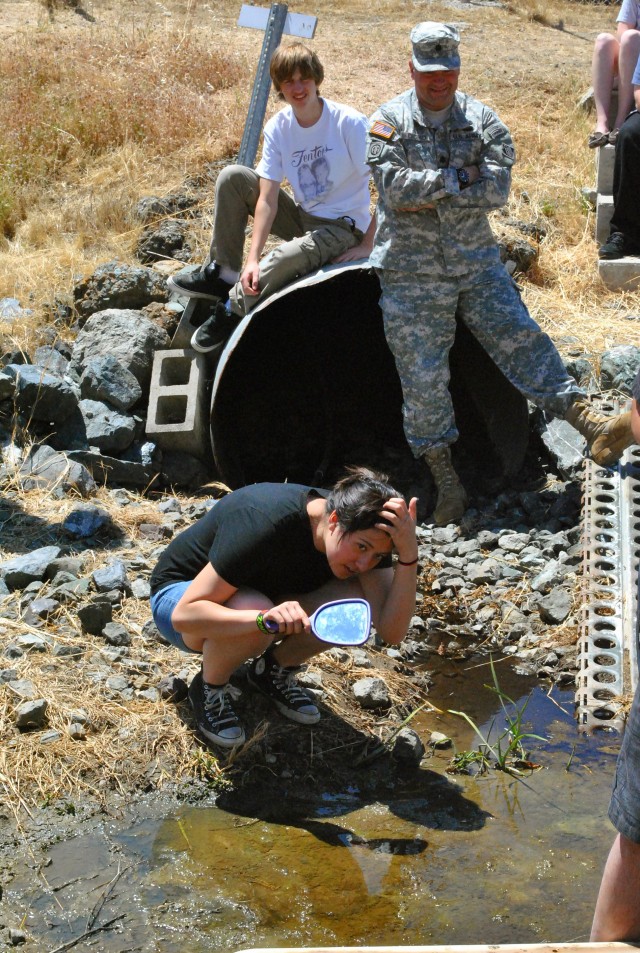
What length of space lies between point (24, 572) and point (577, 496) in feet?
9.59

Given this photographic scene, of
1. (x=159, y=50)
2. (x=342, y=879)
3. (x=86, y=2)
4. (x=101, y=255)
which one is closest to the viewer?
(x=342, y=879)

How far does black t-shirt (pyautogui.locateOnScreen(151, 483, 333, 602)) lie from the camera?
12.5 ft

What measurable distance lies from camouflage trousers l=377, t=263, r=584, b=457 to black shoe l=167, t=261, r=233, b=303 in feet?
4.30

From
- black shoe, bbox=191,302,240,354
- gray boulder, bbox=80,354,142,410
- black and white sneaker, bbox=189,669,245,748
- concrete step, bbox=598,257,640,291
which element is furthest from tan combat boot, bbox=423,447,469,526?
concrete step, bbox=598,257,640,291

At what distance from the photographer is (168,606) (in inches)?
160

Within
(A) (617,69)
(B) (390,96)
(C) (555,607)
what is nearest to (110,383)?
(C) (555,607)

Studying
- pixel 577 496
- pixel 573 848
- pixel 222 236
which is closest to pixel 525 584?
pixel 577 496

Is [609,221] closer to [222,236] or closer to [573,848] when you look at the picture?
[222,236]

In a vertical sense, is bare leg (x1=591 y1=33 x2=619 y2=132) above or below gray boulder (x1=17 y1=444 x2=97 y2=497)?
above

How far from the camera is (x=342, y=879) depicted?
141 inches

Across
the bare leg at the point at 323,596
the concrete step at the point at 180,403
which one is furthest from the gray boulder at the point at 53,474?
the bare leg at the point at 323,596

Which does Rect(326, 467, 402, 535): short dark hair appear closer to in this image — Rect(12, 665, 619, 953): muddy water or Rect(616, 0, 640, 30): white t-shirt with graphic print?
Rect(12, 665, 619, 953): muddy water

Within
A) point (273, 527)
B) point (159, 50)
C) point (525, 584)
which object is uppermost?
Answer: point (159, 50)

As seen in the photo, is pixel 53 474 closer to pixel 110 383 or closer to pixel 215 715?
pixel 110 383
